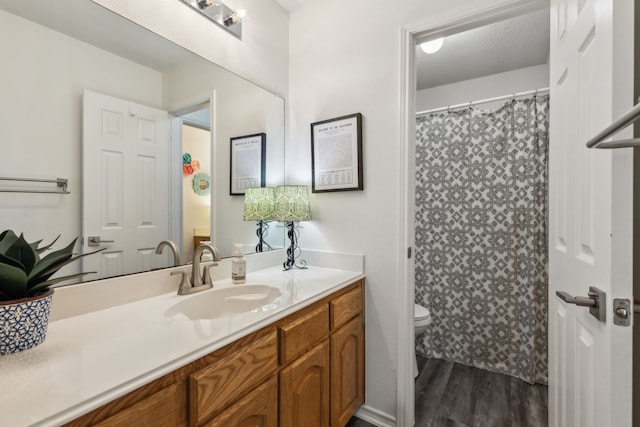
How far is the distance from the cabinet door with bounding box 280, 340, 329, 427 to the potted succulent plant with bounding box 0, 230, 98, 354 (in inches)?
27.7

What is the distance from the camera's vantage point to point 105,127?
3.66ft

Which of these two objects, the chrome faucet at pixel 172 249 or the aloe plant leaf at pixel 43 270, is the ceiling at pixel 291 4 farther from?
the aloe plant leaf at pixel 43 270

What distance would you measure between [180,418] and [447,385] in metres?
1.88

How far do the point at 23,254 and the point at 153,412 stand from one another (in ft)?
1.63

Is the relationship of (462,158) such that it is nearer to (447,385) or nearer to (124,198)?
(447,385)

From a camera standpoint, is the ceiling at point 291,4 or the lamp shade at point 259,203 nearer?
the lamp shade at point 259,203

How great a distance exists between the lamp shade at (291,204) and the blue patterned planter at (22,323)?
113 cm

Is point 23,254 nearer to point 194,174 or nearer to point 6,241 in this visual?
point 6,241

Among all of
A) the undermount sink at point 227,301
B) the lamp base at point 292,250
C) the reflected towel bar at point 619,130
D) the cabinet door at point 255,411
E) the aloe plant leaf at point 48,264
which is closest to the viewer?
the reflected towel bar at point 619,130

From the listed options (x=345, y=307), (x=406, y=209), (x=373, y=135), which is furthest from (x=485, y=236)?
(x=345, y=307)

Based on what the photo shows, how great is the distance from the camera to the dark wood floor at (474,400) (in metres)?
1.68

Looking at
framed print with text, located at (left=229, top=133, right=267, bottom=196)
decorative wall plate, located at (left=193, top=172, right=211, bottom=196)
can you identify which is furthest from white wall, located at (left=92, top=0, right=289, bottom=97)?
decorative wall plate, located at (left=193, top=172, right=211, bottom=196)

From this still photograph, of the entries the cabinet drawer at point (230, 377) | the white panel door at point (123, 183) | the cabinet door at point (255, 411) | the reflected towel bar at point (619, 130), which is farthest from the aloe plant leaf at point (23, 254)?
the reflected towel bar at point (619, 130)

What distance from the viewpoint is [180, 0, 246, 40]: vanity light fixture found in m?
1.44
